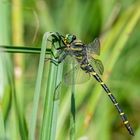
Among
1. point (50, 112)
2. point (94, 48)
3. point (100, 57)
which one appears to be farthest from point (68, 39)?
point (50, 112)

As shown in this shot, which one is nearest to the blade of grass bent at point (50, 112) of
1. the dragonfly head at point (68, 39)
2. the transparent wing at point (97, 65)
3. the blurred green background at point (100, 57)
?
the blurred green background at point (100, 57)

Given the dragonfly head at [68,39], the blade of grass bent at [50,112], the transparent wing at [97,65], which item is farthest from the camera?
the transparent wing at [97,65]

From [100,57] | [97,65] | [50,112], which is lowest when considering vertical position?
[50,112]

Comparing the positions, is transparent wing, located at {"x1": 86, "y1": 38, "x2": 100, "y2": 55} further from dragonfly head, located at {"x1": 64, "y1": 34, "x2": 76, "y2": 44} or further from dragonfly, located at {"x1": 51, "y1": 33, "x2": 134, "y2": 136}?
dragonfly head, located at {"x1": 64, "y1": 34, "x2": 76, "y2": 44}

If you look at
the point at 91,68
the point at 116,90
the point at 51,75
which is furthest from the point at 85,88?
the point at 51,75

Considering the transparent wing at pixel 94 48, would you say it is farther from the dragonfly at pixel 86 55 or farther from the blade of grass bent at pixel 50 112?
the blade of grass bent at pixel 50 112

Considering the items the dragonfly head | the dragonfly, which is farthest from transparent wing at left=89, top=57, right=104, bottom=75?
the dragonfly head

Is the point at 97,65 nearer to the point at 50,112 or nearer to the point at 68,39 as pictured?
the point at 68,39

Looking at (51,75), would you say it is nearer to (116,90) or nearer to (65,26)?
(116,90)
